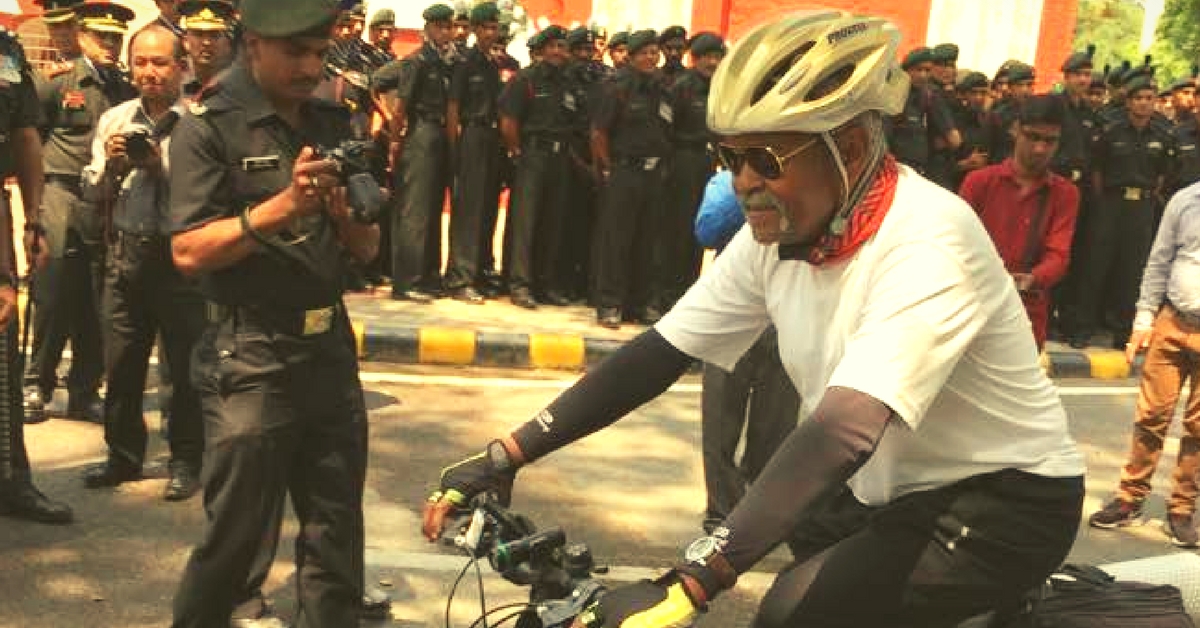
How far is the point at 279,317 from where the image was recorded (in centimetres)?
368

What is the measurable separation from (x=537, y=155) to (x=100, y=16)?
3.97 m

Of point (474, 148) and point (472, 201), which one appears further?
point (472, 201)

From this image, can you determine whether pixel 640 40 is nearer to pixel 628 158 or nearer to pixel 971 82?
pixel 628 158

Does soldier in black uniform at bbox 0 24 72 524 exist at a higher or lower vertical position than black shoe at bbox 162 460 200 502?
higher

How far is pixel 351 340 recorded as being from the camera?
3938mm

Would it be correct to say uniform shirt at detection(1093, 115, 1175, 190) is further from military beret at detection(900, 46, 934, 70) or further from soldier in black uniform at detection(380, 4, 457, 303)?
soldier in black uniform at detection(380, 4, 457, 303)

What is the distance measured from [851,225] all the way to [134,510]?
13.2 feet

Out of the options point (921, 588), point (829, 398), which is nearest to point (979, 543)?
point (921, 588)

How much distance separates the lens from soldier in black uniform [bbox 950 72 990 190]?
36.7 feet

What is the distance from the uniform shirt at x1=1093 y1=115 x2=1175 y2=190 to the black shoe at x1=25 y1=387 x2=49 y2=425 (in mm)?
8366

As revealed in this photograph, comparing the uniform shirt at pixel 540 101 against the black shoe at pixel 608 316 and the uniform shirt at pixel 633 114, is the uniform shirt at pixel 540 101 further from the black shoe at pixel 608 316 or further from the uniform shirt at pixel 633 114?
the black shoe at pixel 608 316

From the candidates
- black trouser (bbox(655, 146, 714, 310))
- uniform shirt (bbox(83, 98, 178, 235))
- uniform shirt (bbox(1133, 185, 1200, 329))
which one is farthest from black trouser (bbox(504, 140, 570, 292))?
uniform shirt (bbox(1133, 185, 1200, 329))

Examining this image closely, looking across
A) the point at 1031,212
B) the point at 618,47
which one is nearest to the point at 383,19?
the point at 618,47

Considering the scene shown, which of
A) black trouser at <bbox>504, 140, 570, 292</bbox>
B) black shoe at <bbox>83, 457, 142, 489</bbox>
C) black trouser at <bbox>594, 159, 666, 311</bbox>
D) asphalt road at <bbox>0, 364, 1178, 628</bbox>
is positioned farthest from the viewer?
black trouser at <bbox>504, 140, 570, 292</bbox>
